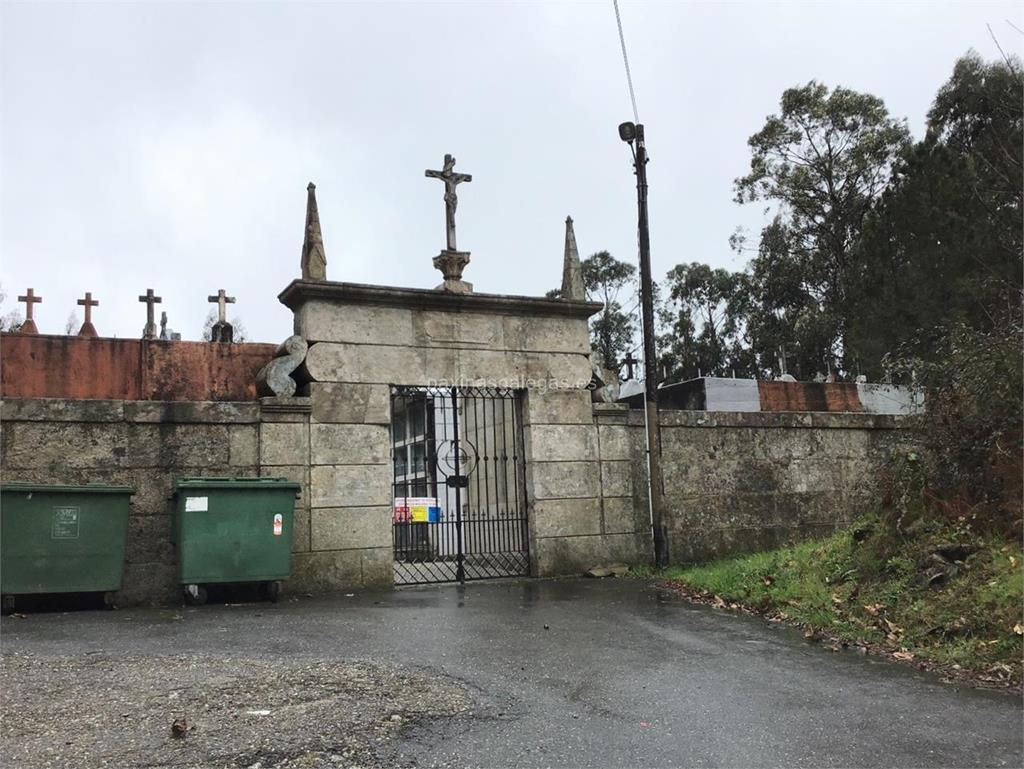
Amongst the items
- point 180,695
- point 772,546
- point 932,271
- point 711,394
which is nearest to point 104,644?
point 180,695

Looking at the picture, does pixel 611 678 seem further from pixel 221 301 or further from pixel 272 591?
pixel 221 301

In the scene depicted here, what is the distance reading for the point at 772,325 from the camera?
36.6 metres

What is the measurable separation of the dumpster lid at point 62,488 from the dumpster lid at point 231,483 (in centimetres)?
45

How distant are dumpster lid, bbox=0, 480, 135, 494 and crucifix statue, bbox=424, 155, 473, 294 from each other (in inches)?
162

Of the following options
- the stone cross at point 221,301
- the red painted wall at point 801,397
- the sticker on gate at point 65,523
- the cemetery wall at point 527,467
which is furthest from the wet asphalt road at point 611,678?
the stone cross at point 221,301

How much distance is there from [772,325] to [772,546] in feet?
87.5

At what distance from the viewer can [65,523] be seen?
755cm

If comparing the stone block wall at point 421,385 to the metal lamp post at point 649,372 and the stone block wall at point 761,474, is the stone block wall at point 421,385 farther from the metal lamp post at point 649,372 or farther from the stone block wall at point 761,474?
the stone block wall at point 761,474

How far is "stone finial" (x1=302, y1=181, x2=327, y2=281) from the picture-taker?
9703 mm

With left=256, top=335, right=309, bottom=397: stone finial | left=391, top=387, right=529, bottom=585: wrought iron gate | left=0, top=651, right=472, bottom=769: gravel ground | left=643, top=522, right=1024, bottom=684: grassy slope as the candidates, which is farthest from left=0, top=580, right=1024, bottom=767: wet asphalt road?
left=256, top=335, right=309, bottom=397: stone finial

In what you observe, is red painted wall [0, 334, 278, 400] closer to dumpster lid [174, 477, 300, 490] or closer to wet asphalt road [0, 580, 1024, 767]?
dumpster lid [174, 477, 300, 490]

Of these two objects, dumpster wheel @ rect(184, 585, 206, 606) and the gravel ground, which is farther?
dumpster wheel @ rect(184, 585, 206, 606)

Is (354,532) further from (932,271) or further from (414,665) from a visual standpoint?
(932,271)

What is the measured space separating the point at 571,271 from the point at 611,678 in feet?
21.7
